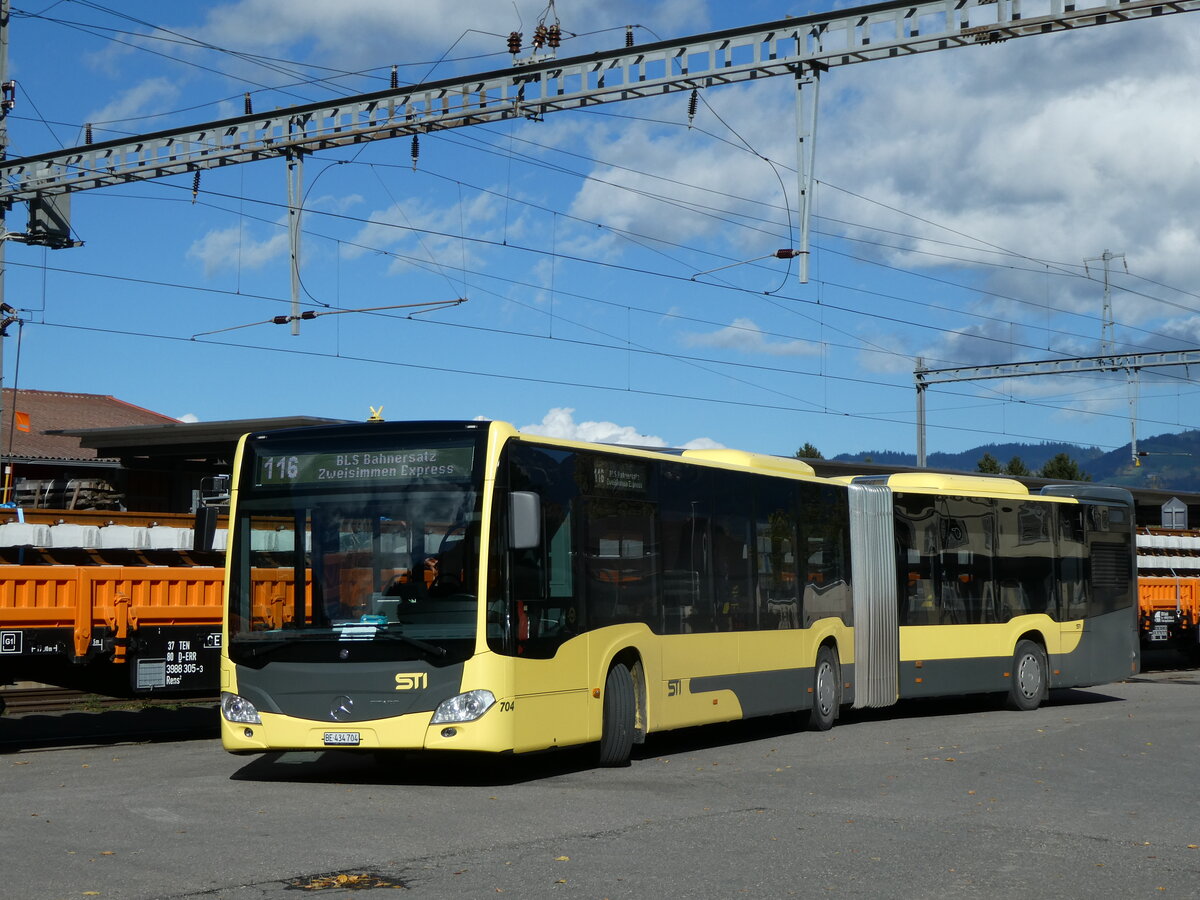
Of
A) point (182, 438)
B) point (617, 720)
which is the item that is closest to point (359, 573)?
point (617, 720)

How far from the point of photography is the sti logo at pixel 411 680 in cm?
1205

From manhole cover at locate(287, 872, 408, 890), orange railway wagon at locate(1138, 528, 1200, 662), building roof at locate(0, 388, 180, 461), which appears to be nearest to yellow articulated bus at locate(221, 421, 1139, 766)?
manhole cover at locate(287, 872, 408, 890)

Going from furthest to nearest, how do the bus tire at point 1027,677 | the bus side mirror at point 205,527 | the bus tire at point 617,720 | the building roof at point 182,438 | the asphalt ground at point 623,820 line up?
the building roof at point 182,438, the bus tire at point 1027,677, the bus tire at point 617,720, the bus side mirror at point 205,527, the asphalt ground at point 623,820

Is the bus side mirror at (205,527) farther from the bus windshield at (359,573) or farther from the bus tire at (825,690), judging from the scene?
the bus tire at (825,690)

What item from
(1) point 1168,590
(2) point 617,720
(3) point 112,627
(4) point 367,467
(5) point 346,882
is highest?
(4) point 367,467

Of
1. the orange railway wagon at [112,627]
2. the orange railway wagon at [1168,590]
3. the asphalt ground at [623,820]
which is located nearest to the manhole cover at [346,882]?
the asphalt ground at [623,820]

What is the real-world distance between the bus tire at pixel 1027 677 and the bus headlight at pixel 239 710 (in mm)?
11613

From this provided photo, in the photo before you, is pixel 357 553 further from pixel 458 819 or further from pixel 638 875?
pixel 638 875

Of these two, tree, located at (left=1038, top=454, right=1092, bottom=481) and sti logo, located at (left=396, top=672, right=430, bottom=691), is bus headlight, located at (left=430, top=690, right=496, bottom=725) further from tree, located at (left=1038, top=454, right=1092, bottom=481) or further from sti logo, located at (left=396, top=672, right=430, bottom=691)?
tree, located at (left=1038, top=454, right=1092, bottom=481)

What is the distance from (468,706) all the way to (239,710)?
1.94 m

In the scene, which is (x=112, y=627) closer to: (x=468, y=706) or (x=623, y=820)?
(x=468, y=706)

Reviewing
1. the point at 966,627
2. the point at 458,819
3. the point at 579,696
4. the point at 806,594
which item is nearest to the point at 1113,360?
the point at 966,627

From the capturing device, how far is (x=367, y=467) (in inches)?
498

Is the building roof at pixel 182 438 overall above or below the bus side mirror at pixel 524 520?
above
